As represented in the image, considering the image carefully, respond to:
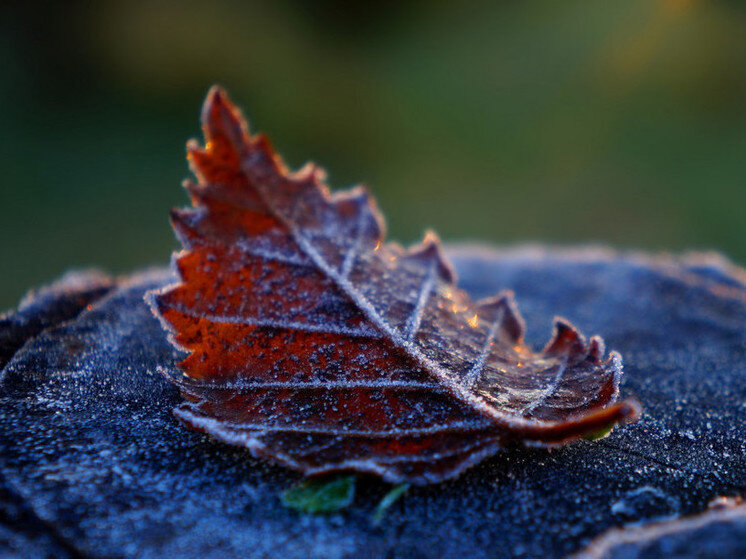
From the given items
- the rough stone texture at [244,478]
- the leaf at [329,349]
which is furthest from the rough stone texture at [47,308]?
the leaf at [329,349]

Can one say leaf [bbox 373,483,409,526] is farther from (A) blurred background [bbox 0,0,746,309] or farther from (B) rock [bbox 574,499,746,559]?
(A) blurred background [bbox 0,0,746,309]

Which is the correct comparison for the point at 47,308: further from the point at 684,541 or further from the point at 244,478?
the point at 684,541

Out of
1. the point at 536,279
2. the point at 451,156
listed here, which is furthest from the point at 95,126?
the point at 536,279

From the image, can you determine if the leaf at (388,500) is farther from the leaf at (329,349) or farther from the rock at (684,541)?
the rock at (684,541)

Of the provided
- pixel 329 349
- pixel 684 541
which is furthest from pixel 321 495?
pixel 684 541

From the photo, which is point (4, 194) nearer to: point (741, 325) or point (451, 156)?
point (451, 156)

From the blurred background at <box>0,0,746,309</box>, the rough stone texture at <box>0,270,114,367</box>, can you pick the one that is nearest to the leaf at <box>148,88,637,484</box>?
the rough stone texture at <box>0,270,114,367</box>
